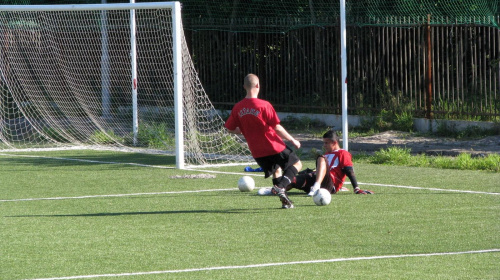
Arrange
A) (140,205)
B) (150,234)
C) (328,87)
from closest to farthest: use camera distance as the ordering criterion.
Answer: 1. (150,234)
2. (140,205)
3. (328,87)

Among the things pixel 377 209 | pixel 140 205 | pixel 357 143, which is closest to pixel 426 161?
pixel 357 143

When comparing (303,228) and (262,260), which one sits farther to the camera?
(303,228)

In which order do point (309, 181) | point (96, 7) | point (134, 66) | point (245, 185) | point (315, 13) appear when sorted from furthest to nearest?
Answer: point (315, 13) < point (134, 66) < point (96, 7) < point (245, 185) < point (309, 181)

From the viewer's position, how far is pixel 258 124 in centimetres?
989

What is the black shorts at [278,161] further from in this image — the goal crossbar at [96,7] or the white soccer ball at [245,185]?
the goal crossbar at [96,7]

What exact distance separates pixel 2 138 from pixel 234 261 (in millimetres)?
12775

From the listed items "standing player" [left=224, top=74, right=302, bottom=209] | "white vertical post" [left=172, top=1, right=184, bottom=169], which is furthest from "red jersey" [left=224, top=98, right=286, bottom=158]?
"white vertical post" [left=172, top=1, right=184, bottom=169]

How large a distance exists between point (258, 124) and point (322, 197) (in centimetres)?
116

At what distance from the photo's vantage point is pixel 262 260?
7.20m

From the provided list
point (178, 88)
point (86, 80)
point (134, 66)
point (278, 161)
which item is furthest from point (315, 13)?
point (278, 161)

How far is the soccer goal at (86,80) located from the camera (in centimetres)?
1855

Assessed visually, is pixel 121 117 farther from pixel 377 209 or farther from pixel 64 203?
pixel 377 209

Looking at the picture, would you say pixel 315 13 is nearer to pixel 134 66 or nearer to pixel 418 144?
pixel 418 144

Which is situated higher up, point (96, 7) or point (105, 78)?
point (96, 7)
